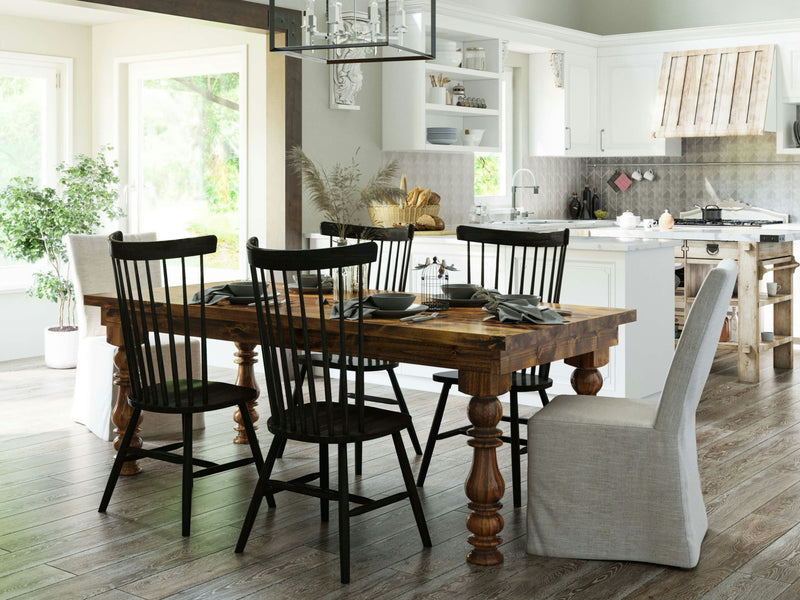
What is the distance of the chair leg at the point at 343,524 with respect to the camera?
114 inches

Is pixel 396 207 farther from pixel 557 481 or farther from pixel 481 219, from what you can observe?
pixel 557 481

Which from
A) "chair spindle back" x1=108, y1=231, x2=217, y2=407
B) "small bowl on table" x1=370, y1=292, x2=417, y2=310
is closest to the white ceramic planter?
"chair spindle back" x1=108, y1=231, x2=217, y2=407

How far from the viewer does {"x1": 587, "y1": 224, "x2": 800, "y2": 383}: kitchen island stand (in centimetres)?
587

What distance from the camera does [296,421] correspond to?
3045mm

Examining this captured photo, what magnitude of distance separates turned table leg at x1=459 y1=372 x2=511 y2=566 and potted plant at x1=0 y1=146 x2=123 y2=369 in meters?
4.22

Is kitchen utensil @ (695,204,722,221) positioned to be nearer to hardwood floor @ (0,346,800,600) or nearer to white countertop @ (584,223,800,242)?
white countertop @ (584,223,800,242)

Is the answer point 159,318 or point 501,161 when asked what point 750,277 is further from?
point 159,318

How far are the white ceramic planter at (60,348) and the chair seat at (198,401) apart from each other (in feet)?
10.5

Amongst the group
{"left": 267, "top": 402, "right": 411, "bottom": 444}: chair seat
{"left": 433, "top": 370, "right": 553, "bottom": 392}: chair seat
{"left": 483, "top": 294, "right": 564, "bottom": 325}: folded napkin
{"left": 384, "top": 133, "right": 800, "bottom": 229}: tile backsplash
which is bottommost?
{"left": 267, "top": 402, "right": 411, "bottom": 444}: chair seat

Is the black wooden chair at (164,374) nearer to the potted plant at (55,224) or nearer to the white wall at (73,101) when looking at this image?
the potted plant at (55,224)

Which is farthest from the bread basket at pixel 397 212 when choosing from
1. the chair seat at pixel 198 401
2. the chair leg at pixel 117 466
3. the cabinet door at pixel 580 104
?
the chair leg at pixel 117 466

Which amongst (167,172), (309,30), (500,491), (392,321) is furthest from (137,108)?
(500,491)

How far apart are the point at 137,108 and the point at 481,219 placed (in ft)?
8.85

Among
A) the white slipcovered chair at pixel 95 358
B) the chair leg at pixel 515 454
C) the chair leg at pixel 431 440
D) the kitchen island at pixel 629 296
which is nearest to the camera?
the chair leg at pixel 515 454
